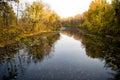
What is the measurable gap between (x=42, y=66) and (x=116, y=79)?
30.4 feet

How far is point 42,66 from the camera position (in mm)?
23391

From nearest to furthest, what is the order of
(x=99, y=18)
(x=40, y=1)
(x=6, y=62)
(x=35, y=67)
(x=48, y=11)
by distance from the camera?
(x=35, y=67) < (x=6, y=62) < (x=99, y=18) < (x=40, y=1) < (x=48, y=11)

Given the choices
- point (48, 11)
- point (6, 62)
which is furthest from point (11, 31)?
point (48, 11)

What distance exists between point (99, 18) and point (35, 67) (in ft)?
146

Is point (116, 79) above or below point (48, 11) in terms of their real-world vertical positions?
below

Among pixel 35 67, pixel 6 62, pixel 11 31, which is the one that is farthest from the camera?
pixel 11 31

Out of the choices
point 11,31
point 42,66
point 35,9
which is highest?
point 35,9

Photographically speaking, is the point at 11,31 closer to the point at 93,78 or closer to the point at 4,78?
the point at 4,78

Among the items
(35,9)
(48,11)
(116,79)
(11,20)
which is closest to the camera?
(116,79)

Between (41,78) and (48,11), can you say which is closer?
(41,78)

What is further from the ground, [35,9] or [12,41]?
[35,9]

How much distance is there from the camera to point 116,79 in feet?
57.7

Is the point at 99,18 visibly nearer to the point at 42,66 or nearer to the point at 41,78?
the point at 42,66

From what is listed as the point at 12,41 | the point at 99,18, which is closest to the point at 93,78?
the point at 12,41
